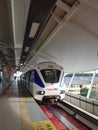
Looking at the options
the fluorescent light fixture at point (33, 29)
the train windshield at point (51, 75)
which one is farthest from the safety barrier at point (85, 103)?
the fluorescent light fixture at point (33, 29)

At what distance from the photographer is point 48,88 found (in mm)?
11188

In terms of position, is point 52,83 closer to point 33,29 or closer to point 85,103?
point 85,103

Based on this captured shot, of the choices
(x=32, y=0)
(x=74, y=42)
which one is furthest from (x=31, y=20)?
(x=74, y=42)

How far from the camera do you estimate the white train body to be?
1116 cm

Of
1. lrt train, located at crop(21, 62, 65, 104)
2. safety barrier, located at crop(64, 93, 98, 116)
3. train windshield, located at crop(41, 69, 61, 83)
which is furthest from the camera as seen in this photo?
train windshield, located at crop(41, 69, 61, 83)

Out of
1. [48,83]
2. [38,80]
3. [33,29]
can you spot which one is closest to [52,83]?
[48,83]

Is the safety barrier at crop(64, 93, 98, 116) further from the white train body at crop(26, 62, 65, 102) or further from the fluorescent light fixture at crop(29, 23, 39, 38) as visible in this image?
the fluorescent light fixture at crop(29, 23, 39, 38)

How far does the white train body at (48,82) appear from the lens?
1116 cm

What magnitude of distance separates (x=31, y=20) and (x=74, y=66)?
677cm

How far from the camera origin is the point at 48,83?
1127cm

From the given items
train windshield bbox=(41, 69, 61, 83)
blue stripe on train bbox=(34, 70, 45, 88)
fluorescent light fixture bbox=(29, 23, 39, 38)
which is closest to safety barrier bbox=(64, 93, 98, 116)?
train windshield bbox=(41, 69, 61, 83)

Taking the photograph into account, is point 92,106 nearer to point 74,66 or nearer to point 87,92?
point 87,92

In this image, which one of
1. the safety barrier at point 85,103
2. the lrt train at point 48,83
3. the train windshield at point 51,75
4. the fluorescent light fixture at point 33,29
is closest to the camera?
the fluorescent light fixture at point 33,29

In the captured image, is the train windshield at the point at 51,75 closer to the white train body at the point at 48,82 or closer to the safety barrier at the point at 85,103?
the white train body at the point at 48,82
